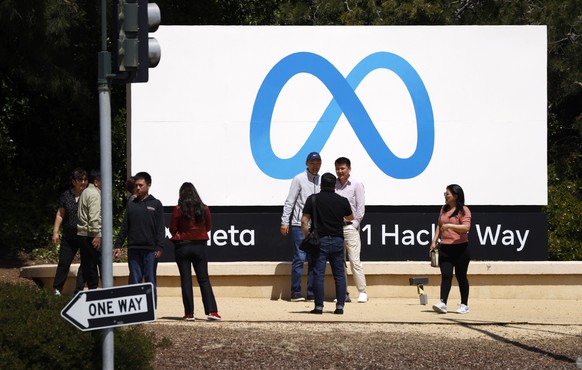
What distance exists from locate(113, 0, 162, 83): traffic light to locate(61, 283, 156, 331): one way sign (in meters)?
1.99

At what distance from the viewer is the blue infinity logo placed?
18.1 metres

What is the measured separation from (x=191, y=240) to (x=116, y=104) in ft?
30.5

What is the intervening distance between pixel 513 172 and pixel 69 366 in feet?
33.7

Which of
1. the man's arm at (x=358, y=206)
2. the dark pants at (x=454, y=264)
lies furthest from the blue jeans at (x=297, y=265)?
the dark pants at (x=454, y=264)

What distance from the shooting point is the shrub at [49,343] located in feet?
31.0

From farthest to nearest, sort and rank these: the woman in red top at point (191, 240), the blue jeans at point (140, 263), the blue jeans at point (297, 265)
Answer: the blue jeans at point (297, 265), the blue jeans at point (140, 263), the woman in red top at point (191, 240)

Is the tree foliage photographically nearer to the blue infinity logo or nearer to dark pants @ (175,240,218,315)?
the blue infinity logo

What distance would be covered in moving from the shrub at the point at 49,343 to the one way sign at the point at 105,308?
0.71 metres

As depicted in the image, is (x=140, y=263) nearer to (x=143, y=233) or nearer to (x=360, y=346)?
(x=143, y=233)

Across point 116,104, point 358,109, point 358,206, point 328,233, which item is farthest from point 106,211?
point 116,104

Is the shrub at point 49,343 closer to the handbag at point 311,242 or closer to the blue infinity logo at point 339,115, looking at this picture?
the handbag at point 311,242

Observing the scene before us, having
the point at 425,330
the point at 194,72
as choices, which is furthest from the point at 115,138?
the point at 425,330

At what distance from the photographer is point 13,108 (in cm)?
2319

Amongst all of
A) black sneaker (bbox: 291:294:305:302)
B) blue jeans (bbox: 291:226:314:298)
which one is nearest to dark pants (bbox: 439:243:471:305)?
blue jeans (bbox: 291:226:314:298)
